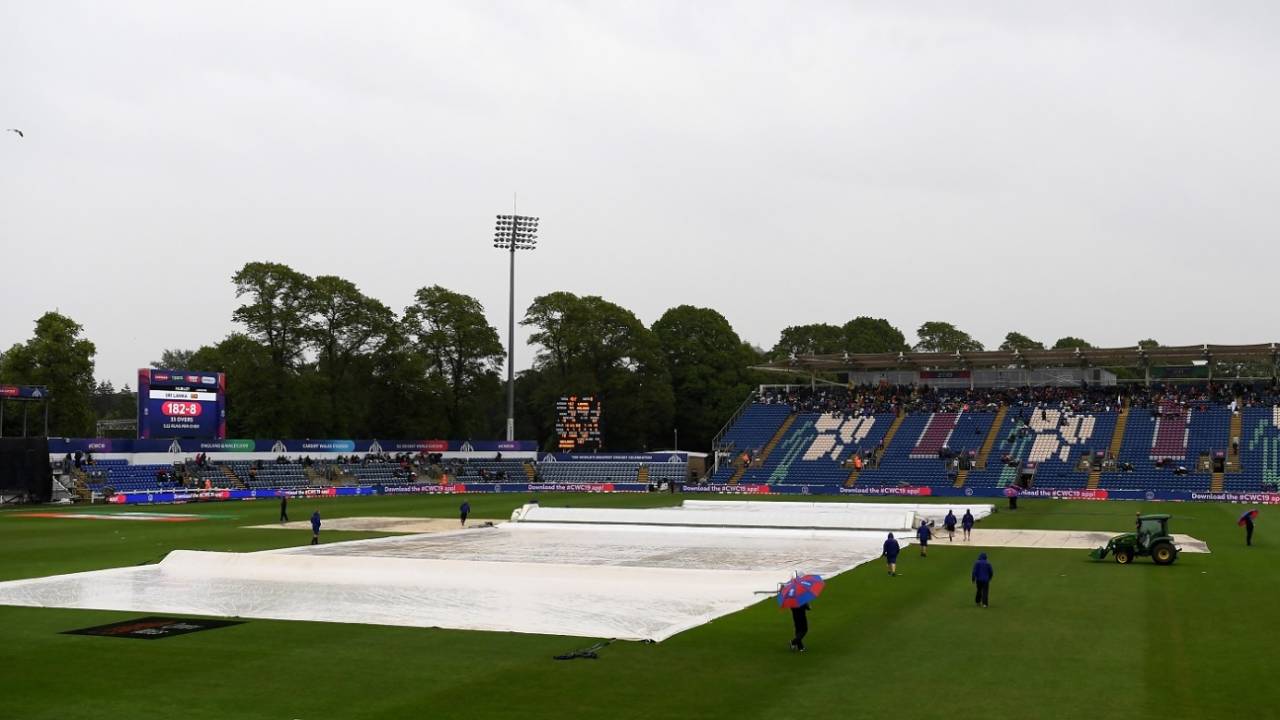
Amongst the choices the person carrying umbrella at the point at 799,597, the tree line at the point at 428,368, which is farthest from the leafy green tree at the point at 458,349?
the person carrying umbrella at the point at 799,597

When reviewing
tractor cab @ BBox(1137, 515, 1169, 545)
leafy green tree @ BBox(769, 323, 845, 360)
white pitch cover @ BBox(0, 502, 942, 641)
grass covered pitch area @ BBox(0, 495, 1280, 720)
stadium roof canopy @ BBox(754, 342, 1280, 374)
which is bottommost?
white pitch cover @ BBox(0, 502, 942, 641)

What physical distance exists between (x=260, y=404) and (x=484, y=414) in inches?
987

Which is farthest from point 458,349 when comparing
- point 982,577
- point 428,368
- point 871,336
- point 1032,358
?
Answer: point 982,577

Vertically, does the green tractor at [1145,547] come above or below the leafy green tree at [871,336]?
below

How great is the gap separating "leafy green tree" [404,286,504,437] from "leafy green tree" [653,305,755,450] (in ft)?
64.5

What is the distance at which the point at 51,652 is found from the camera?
19844 millimetres

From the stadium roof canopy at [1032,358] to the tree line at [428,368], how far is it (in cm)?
2006

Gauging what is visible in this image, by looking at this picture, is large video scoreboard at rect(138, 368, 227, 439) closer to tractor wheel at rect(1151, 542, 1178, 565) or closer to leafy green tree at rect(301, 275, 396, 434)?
leafy green tree at rect(301, 275, 396, 434)

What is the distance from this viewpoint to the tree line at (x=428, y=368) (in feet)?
292

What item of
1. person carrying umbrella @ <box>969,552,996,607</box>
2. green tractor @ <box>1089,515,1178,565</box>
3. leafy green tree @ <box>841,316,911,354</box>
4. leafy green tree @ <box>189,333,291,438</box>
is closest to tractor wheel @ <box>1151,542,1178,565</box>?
green tractor @ <box>1089,515,1178,565</box>

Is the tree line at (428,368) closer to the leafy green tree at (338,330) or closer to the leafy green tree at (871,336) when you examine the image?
the leafy green tree at (338,330)

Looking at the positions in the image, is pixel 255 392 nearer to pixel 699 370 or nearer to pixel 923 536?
pixel 699 370

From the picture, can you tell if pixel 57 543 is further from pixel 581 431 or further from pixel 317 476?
pixel 581 431

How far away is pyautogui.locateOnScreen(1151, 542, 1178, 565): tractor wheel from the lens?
33.4 m
